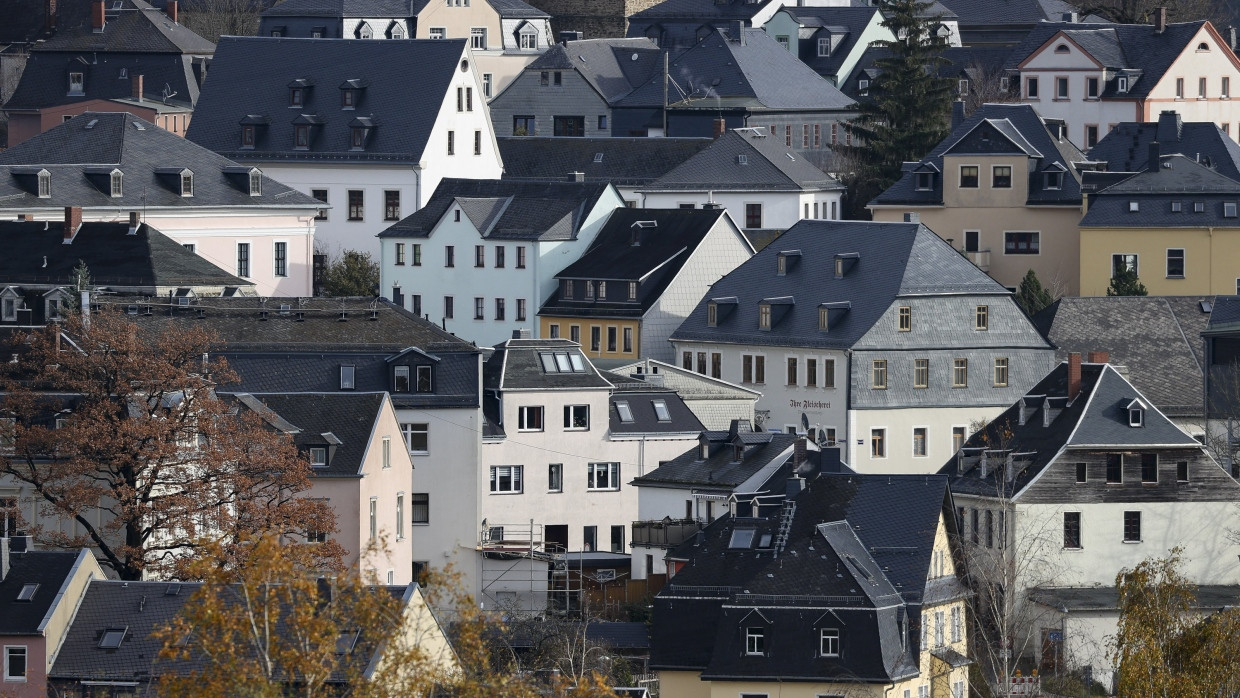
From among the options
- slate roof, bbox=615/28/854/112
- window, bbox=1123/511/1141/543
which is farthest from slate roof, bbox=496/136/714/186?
window, bbox=1123/511/1141/543

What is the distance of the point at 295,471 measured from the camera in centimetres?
6669

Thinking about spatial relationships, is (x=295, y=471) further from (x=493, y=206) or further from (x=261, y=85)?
(x=261, y=85)

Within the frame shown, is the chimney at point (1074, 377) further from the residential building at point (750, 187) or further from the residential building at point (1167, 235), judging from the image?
the residential building at point (750, 187)

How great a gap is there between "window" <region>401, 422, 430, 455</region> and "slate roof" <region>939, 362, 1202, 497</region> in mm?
11918

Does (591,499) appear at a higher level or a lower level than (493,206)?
lower

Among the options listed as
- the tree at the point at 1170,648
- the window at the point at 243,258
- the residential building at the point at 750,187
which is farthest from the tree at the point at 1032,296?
the tree at the point at 1170,648

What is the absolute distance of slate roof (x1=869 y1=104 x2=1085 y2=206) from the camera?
346 feet

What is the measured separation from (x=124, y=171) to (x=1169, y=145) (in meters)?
33.0

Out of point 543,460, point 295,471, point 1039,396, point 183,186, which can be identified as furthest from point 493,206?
point 295,471

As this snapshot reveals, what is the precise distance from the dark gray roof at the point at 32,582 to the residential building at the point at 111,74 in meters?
64.4

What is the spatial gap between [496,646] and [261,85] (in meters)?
56.3

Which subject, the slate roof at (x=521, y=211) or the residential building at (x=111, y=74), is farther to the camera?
the residential building at (x=111, y=74)

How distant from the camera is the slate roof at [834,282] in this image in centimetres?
9212

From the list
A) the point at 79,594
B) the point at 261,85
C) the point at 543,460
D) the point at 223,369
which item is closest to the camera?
the point at 79,594
